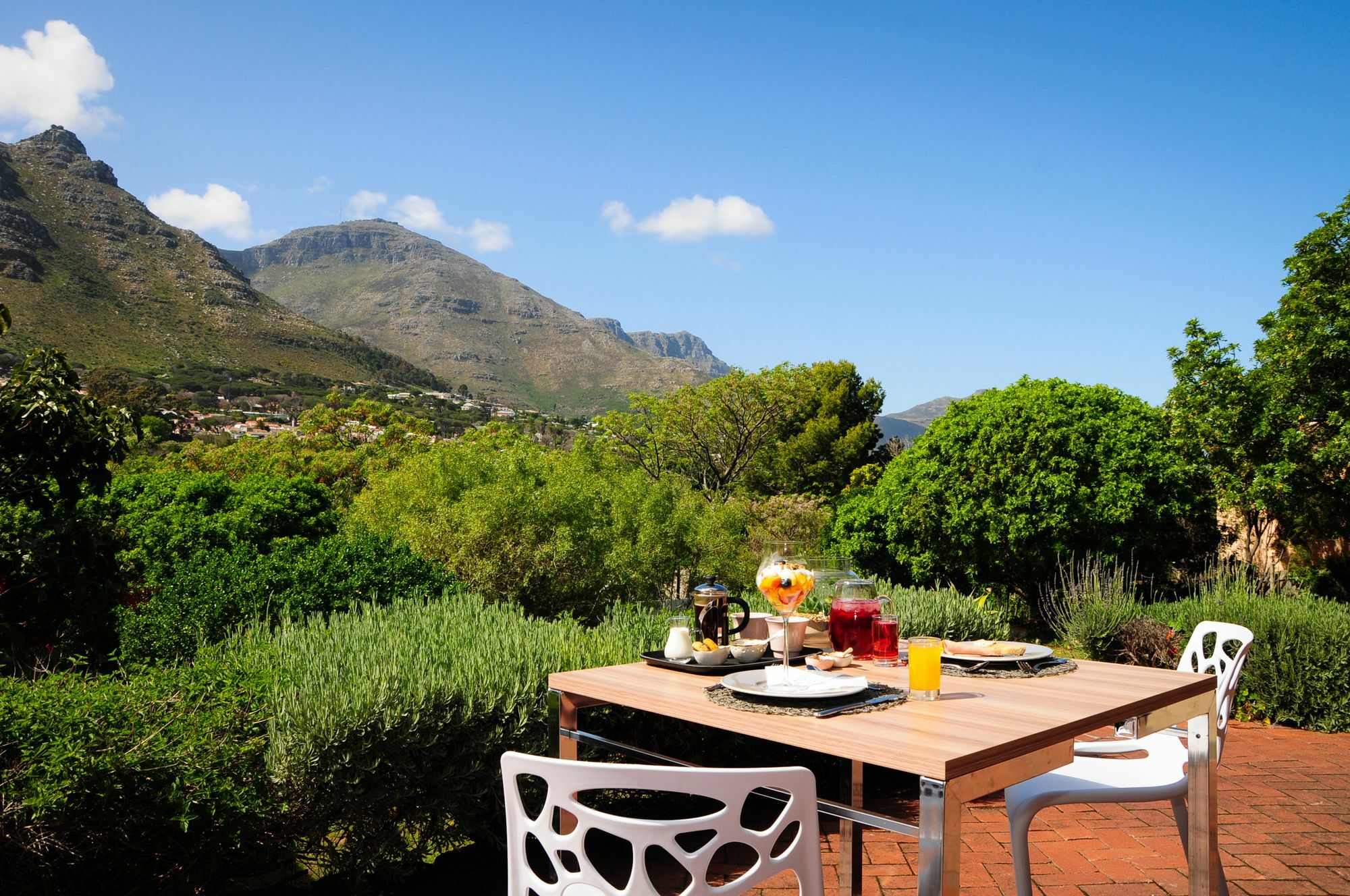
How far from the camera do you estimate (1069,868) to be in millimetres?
3443

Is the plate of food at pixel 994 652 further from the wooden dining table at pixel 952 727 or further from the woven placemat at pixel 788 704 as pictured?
the woven placemat at pixel 788 704

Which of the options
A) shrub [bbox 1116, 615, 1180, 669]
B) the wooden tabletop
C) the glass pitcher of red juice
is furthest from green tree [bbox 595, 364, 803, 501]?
the wooden tabletop

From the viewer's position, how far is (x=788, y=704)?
194cm

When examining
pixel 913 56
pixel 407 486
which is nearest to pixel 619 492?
pixel 407 486

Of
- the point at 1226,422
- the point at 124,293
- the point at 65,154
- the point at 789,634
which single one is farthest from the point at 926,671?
the point at 65,154

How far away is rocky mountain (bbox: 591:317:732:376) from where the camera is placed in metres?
173

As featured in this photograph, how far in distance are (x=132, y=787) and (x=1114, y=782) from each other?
2.81 m

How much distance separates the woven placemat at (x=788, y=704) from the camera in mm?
1889

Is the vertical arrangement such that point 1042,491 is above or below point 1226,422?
below

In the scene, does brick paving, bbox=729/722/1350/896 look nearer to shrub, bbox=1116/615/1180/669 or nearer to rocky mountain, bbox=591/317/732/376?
shrub, bbox=1116/615/1180/669

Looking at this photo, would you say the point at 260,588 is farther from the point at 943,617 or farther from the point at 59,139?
the point at 59,139

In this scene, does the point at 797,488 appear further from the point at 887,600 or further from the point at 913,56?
the point at 887,600

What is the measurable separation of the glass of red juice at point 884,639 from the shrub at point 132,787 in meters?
1.90

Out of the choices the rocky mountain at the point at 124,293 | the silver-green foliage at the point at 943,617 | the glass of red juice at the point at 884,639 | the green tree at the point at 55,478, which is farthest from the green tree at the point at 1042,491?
the rocky mountain at the point at 124,293
